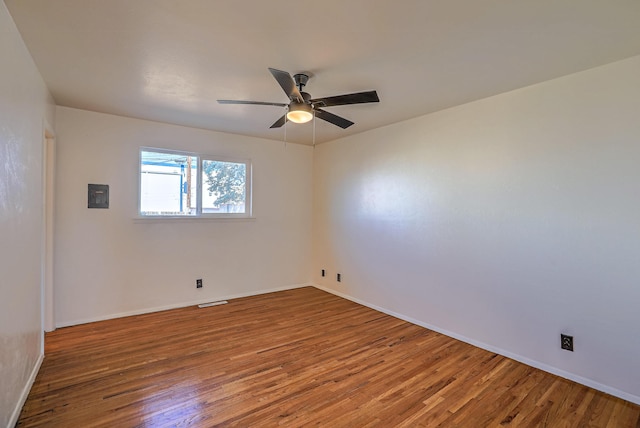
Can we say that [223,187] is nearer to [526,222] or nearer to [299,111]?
[299,111]

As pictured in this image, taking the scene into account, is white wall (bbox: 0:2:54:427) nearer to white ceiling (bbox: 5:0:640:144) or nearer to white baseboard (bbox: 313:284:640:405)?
white ceiling (bbox: 5:0:640:144)

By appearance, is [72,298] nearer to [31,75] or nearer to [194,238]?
[194,238]

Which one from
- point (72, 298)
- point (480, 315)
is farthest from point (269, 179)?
point (480, 315)

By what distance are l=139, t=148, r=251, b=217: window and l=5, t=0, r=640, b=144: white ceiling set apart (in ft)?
3.48

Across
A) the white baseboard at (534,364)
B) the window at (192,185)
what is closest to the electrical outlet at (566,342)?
the white baseboard at (534,364)

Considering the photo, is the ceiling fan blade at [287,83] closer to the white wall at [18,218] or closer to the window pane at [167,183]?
the white wall at [18,218]

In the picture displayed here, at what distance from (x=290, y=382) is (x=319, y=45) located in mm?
2449

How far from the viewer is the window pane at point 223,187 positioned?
4.29 metres

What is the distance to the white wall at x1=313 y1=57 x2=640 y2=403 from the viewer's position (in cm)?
221

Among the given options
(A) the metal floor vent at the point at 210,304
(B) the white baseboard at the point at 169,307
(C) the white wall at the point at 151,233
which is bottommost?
(A) the metal floor vent at the point at 210,304

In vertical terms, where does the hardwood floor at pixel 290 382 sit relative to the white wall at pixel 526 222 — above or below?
below

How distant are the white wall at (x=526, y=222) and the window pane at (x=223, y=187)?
1976 millimetres

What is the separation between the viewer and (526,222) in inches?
105

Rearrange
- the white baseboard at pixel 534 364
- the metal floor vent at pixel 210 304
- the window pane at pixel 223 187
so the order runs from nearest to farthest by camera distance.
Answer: the white baseboard at pixel 534 364 → the metal floor vent at pixel 210 304 → the window pane at pixel 223 187
